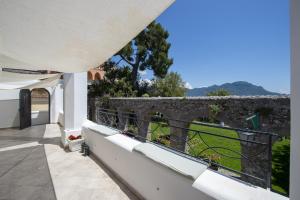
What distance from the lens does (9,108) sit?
11000 millimetres

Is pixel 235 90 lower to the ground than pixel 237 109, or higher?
higher

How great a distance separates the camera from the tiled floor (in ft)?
11.3

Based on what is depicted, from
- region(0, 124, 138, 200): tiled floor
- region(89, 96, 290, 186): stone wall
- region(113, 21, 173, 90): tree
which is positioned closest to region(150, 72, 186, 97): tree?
region(113, 21, 173, 90): tree

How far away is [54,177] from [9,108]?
386 inches

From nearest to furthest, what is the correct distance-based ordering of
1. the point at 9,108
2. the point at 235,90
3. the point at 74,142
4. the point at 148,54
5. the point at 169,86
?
the point at 74,142, the point at 9,108, the point at 148,54, the point at 169,86, the point at 235,90

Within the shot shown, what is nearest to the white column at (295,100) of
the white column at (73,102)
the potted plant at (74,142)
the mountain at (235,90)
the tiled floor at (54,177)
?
the tiled floor at (54,177)

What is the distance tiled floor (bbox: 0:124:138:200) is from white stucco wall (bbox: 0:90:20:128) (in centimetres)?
609

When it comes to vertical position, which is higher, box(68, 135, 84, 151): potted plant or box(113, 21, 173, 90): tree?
box(113, 21, 173, 90): tree

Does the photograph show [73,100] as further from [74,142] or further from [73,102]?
[74,142]

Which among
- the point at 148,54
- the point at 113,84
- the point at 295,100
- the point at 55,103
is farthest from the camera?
the point at 148,54

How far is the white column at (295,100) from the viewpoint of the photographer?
46.5 inches

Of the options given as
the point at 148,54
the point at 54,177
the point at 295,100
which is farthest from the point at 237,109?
the point at 148,54

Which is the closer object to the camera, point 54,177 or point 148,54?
point 54,177

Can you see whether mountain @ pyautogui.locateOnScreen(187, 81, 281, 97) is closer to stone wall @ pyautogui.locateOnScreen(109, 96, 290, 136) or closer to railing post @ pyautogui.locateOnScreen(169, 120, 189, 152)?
railing post @ pyautogui.locateOnScreen(169, 120, 189, 152)
